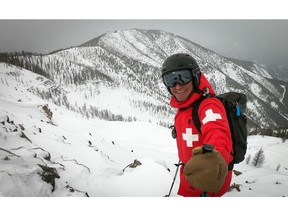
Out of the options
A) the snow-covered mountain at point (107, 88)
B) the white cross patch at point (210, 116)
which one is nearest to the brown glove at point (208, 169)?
the white cross patch at point (210, 116)

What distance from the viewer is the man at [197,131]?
4.58ft

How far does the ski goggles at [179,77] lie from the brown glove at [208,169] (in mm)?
1128

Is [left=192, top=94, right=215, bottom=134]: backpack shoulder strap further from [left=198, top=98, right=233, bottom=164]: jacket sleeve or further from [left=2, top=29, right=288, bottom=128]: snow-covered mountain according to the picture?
[left=2, top=29, right=288, bottom=128]: snow-covered mountain

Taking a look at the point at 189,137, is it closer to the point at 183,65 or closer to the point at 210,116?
the point at 210,116

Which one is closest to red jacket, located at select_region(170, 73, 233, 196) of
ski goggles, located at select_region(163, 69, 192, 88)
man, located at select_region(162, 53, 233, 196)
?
man, located at select_region(162, 53, 233, 196)

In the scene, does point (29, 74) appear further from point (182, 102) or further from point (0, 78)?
point (182, 102)

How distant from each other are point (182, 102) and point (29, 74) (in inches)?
2852

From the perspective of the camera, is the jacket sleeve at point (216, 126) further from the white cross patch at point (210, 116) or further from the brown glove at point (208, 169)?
the brown glove at point (208, 169)

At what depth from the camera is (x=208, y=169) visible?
1.37 metres

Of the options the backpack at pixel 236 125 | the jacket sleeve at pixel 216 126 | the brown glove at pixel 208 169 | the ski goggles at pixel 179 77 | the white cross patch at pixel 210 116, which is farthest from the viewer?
the ski goggles at pixel 179 77

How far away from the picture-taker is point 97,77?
118m

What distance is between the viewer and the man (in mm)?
1395

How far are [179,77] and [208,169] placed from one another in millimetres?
1293

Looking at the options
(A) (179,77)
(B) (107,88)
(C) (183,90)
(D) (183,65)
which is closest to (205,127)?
(C) (183,90)
